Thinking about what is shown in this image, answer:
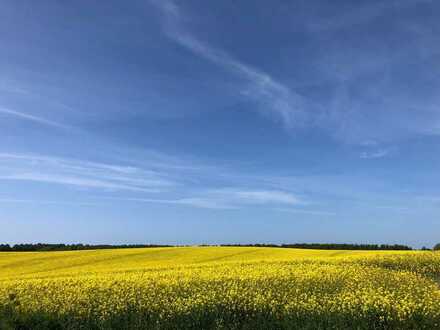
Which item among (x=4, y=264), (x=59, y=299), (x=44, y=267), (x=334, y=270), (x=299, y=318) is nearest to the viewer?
(x=299, y=318)

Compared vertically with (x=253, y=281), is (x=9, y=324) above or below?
below

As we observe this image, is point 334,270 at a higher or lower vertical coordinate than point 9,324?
higher

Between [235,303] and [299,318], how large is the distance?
2.20 metres

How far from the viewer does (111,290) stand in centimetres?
1631

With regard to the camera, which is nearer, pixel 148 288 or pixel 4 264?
pixel 148 288

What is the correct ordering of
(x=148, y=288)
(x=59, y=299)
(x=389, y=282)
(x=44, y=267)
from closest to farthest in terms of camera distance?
(x=59, y=299)
(x=148, y=288)
(x=389, y=282)
(x=44, y=267)

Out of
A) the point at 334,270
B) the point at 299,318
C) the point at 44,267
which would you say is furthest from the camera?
the point at 44,267

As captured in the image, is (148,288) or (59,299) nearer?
(59,299)

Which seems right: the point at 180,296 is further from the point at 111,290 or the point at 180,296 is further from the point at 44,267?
the point at 44,267

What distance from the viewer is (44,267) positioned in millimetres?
34250

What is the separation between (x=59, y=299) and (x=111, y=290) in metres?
1.85

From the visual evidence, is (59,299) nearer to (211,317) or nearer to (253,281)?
(211,317)

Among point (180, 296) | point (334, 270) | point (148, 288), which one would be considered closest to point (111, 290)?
point (148, 288)

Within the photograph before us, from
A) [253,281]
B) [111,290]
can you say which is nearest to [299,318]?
[253,281]
